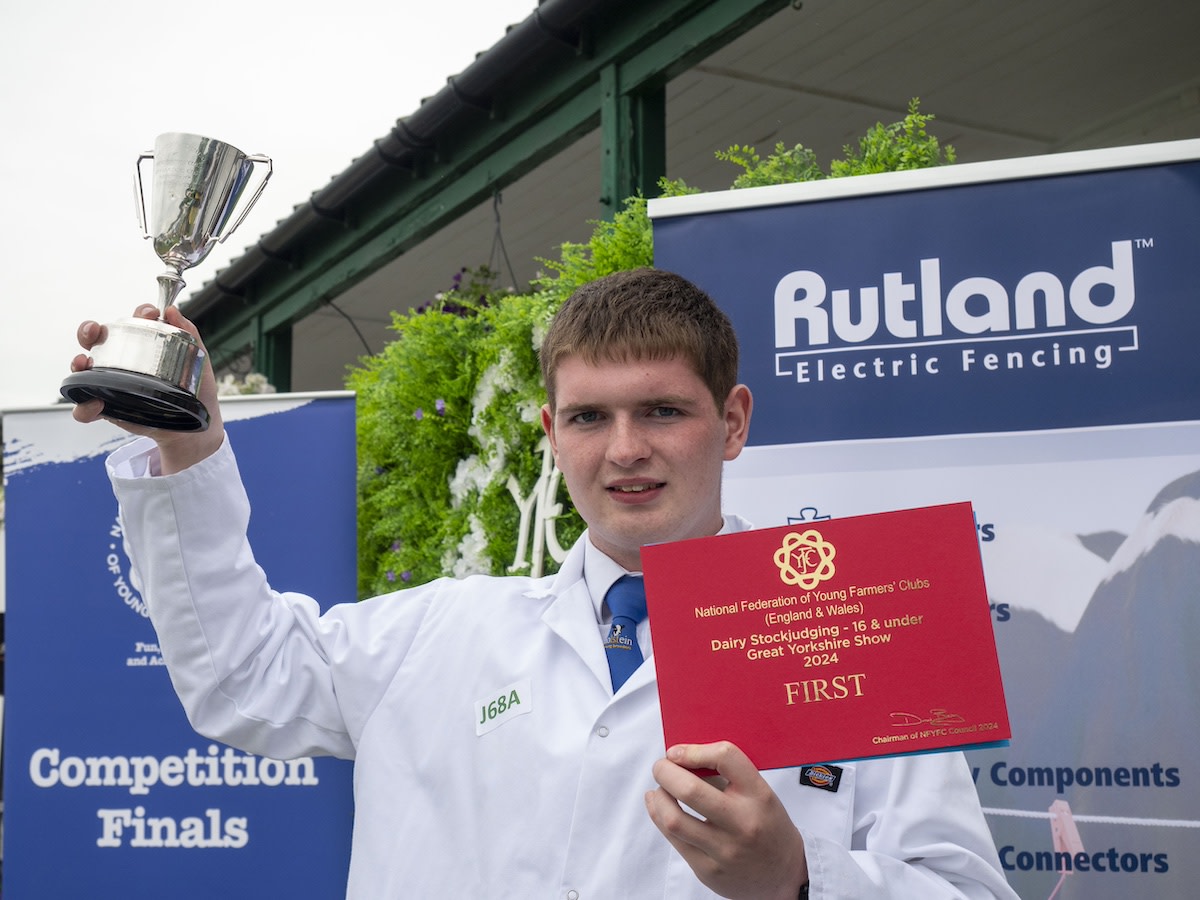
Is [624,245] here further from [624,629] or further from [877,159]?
[624,629]

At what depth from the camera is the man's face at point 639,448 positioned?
68.3 inches

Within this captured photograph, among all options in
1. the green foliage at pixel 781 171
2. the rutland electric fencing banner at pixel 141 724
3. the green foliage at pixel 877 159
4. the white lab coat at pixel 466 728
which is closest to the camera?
the white lab coat at pixel 466 728

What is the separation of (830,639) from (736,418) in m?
0.61

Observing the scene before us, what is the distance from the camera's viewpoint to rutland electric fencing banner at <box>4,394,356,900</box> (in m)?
3.67

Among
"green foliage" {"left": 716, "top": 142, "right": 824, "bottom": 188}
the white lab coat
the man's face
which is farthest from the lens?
"green foliage" {"left": 716, "top": 142, "right": 824, "bottom": 188}

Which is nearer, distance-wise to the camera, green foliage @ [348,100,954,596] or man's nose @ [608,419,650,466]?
man's nose @ [608,419,650,466]

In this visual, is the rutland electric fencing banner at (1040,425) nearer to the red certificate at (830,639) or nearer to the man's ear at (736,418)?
the man's ear at (736,418)

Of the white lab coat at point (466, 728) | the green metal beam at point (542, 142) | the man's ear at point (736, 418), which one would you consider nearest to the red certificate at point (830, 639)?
the white lab coat at point (466, 728)

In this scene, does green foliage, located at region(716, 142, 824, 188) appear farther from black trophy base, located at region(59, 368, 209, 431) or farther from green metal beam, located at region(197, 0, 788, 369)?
black trophy base, located at region(59, 368, 209, 431)

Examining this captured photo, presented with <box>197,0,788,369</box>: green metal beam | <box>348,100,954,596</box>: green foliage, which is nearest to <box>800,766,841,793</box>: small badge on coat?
<box>348,100,954,596</box>: green foliage

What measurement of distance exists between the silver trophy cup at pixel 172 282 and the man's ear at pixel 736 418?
2.66 feet

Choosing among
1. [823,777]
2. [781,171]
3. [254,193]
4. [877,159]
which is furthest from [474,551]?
[823,777]

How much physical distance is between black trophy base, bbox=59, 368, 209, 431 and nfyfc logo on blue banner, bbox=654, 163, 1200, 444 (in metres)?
1.39

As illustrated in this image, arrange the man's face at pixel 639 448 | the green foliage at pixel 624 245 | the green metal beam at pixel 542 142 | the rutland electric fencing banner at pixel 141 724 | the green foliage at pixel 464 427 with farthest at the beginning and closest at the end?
the green metal beam at pixel 542 142 → the green foliage at pixel 464 427 → the rutland electric fencing banner at pixel 141 724 → the green foliage at pixel 624 245 → the man's face at pixel 639 448
